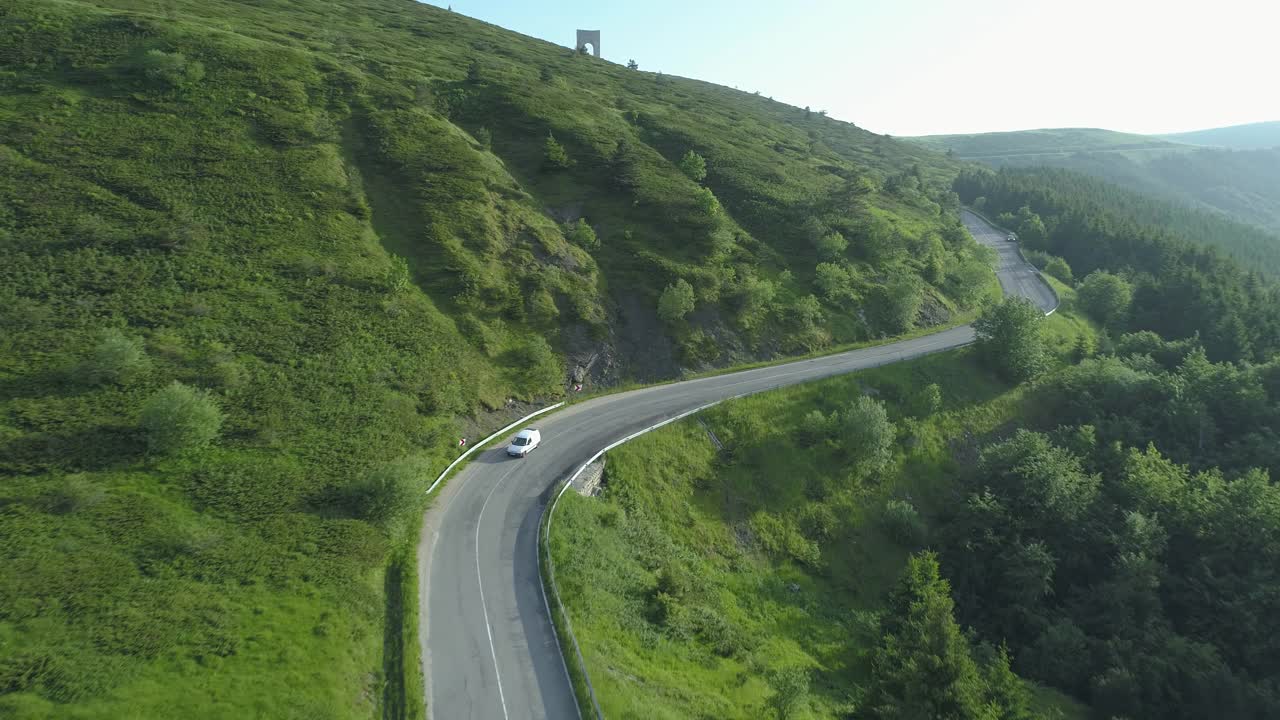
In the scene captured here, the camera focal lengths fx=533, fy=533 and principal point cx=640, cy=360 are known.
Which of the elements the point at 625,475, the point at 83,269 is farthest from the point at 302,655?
the point at 83,269

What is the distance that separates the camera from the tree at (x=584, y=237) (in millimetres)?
64812

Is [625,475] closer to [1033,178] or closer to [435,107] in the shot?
[435,107]

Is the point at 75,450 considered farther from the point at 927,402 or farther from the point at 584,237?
the point at 927,402

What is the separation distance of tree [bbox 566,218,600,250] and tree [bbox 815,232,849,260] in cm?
3219

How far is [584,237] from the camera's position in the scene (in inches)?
2557

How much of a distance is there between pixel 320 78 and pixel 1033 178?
216021 millimetres

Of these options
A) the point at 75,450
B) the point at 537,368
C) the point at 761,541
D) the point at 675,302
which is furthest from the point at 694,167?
the point at 75,450

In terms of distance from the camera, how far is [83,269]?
38.0 meters

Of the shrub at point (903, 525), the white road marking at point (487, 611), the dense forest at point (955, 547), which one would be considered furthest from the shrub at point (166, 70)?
the shrub at point (903, 525)

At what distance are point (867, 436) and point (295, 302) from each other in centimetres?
4891

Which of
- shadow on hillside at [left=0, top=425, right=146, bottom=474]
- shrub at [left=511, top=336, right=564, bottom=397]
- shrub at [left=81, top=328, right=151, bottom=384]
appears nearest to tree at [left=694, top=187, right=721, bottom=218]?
shrub at [left=511, top=336, right=564, bottom=397]

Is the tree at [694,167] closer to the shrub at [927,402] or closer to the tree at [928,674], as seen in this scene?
the shrub at [927,402]

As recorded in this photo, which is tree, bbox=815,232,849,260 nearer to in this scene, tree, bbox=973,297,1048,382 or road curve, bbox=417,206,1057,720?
tree, bbox=973,297,1048,382

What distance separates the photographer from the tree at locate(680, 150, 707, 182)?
85.8 meters
